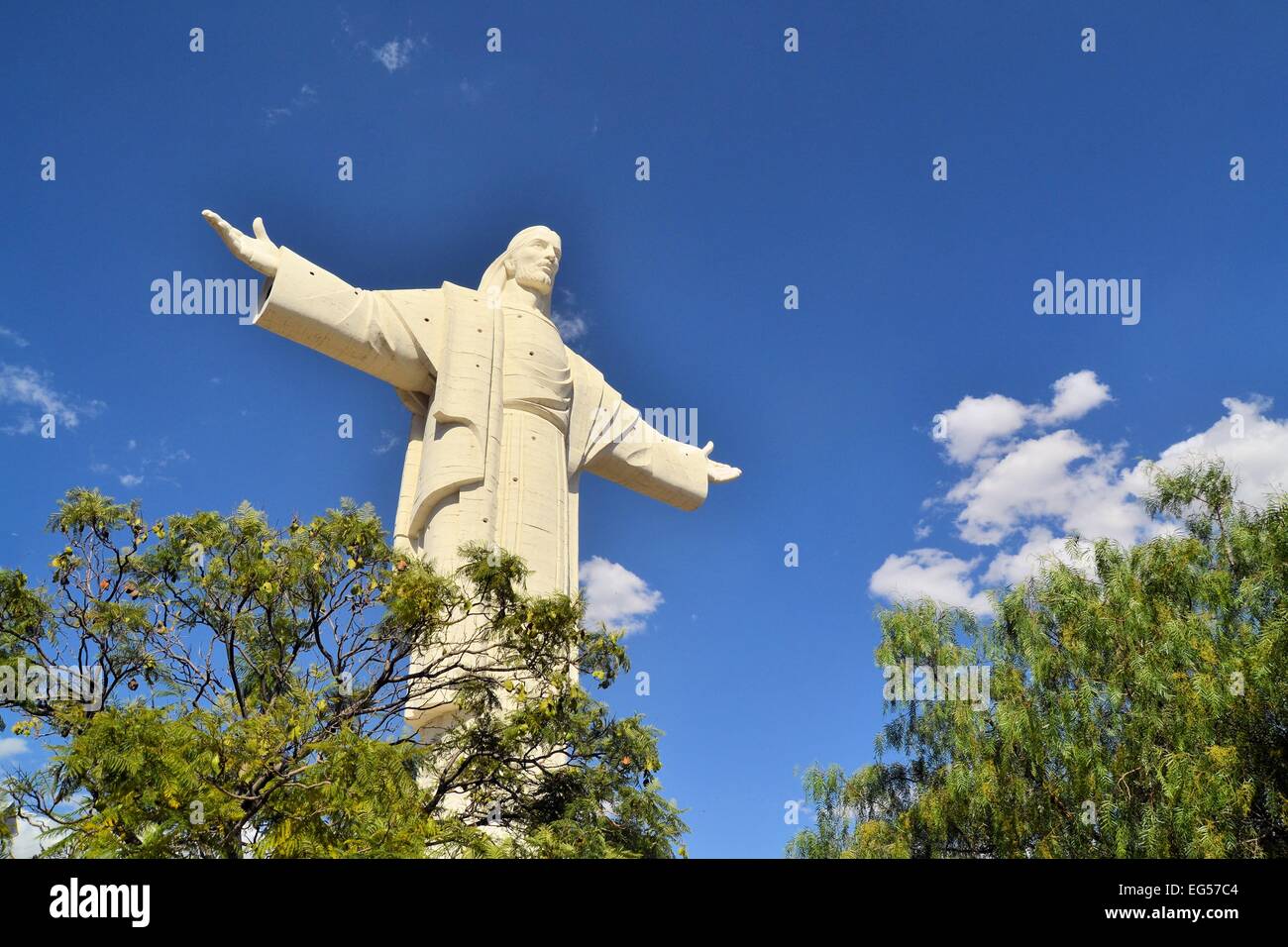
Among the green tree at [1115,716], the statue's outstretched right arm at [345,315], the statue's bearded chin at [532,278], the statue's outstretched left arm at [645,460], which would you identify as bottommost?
the green tree at [1115,716]

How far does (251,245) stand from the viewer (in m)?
10.9

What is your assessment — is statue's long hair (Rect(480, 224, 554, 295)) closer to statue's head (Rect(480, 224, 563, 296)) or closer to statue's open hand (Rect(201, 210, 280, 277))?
statue's head (Rect(480, 224, 563, 296))

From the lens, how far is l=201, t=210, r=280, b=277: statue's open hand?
10.7m

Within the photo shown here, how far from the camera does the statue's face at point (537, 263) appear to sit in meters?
13.4

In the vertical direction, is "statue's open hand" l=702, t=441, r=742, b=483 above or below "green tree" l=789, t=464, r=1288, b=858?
above

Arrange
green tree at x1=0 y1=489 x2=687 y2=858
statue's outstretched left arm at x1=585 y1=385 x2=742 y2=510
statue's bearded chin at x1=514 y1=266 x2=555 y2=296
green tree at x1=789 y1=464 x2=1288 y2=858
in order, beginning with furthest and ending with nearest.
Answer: statue's outstretched left arm at x1=585 y1=385 x2=742 y2=510 → statue's bearded chin at x1=514 y1=266 x2=555 y2=296 → green tree at x1=789 y1=464 x2=1288 y2=858 → green tree at x1=0 y1=489 x2=687 y2=858

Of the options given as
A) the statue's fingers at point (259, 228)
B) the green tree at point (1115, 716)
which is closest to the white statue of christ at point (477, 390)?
the statue's fingers at point (259, 228)

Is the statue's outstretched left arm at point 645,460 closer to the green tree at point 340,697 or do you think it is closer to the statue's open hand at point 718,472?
the statue's open hand at point 718,472

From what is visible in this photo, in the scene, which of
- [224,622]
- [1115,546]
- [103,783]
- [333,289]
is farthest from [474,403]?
[1115,546]

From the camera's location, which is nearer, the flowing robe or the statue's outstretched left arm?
the flowing robe

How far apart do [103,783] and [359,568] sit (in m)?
2.40

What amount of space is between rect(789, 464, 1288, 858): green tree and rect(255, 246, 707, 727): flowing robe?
4887mm

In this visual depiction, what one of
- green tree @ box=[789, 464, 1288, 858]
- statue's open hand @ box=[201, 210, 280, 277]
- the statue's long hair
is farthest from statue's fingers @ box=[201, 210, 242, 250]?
green tree @ box=[789, 464, 1288, 858]
